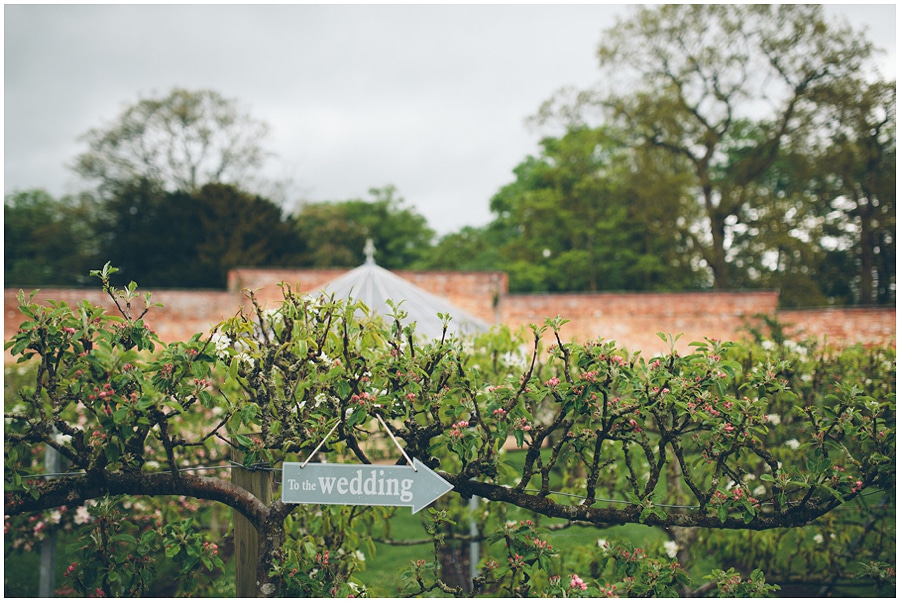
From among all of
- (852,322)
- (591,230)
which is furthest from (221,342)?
(591,230)

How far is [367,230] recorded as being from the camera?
3006 cm

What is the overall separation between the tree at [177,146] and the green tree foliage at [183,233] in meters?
0.72

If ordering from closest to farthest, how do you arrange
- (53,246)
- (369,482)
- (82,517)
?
(369,482)
(82,517)
(53,246)

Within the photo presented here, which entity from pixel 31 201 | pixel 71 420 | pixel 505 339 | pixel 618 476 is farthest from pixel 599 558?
pixel 31 201

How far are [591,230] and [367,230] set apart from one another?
13026mm

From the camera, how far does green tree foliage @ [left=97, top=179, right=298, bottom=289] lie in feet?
66.5

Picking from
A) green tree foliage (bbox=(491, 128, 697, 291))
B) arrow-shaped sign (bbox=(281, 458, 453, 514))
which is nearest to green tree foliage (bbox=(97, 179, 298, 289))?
green tree foliage (bbox=(491, 128, 697, 291))

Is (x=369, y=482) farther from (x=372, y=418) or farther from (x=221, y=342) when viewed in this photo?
(x=221, y=342)

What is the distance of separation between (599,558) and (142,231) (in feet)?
69.7

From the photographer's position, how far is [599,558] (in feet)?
9.45

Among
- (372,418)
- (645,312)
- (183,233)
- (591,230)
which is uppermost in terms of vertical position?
(591,230)

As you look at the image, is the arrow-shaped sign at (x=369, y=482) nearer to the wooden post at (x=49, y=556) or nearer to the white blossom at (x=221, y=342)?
the white blossom at (x=221, y=342)

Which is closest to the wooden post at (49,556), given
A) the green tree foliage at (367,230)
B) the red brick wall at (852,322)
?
the red brick wall at (852,322)

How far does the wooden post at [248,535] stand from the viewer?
223 cm
